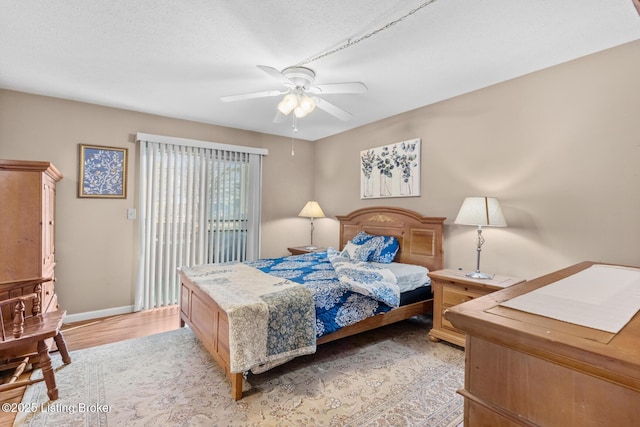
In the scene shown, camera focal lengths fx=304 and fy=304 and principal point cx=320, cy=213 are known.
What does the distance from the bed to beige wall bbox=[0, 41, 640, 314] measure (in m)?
0.18

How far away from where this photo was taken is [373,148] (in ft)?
13.8

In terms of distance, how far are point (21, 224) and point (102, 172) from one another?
4.52 ft

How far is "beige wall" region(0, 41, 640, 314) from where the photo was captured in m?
2.26

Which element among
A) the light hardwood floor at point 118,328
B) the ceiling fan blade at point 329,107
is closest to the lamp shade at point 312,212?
the ceiling fan blade at point 329,107

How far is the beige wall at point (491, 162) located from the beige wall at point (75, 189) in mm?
11

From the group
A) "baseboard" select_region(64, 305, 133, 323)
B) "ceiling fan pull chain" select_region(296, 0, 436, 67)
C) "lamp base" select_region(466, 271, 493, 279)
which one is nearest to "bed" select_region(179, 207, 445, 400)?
"lamp base" select_region(466, 271, 493, 279)

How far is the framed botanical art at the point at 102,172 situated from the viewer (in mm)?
3465

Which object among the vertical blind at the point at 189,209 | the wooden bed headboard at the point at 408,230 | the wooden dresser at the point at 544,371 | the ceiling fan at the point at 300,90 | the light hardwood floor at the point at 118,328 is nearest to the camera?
the wooden dresser at the point at 544,371

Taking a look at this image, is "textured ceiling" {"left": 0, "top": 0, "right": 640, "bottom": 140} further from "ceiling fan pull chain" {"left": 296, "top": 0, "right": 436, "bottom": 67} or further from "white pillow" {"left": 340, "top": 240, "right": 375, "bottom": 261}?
"white pillow" {"left": 340, "top": 240, "right": 375, "bottom": 261}

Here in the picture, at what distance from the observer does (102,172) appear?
3574 mm

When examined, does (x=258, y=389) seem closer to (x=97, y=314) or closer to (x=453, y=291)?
(x=453, y=291)

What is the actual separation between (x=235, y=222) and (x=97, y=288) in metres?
1.81

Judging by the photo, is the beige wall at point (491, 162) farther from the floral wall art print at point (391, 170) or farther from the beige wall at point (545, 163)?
the floral wall art print at point (391, 170)

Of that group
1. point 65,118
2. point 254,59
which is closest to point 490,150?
point 254,59
